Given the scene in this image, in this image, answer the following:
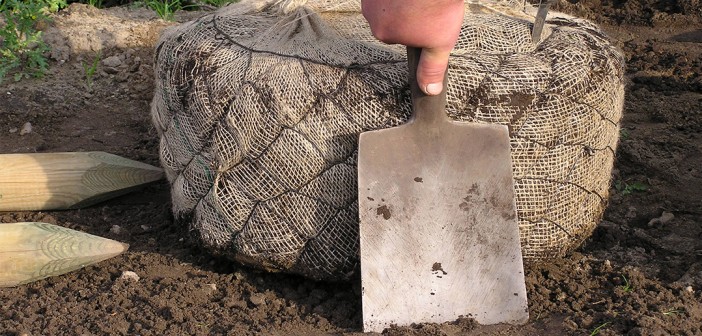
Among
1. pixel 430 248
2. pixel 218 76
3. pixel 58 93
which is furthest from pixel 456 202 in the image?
pixel 58 93

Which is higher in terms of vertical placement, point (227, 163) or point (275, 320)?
point (227, 163)

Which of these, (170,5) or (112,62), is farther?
(170,5)

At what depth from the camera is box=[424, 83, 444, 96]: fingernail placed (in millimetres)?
3002

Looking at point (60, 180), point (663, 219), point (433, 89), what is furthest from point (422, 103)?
point (60, 180)

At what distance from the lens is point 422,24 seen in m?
2.83

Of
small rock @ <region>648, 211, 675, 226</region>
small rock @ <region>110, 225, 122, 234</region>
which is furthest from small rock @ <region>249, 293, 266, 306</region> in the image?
small rock @ <region>648, 211, 675, 226</region>

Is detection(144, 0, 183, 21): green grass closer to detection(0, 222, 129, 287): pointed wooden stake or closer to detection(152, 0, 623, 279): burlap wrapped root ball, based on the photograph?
detection(152, 0, 623, 279): burlap wrapped root ball

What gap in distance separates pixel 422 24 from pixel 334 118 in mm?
521

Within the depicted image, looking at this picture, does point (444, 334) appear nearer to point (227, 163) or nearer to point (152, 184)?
point (227, 163)

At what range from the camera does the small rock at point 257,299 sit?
334cm

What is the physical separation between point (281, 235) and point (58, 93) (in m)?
2.11

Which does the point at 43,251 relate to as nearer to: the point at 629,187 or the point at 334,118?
the point at 334,118

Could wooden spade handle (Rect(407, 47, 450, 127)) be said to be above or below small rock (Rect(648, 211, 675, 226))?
above

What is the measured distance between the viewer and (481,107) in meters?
3.20
